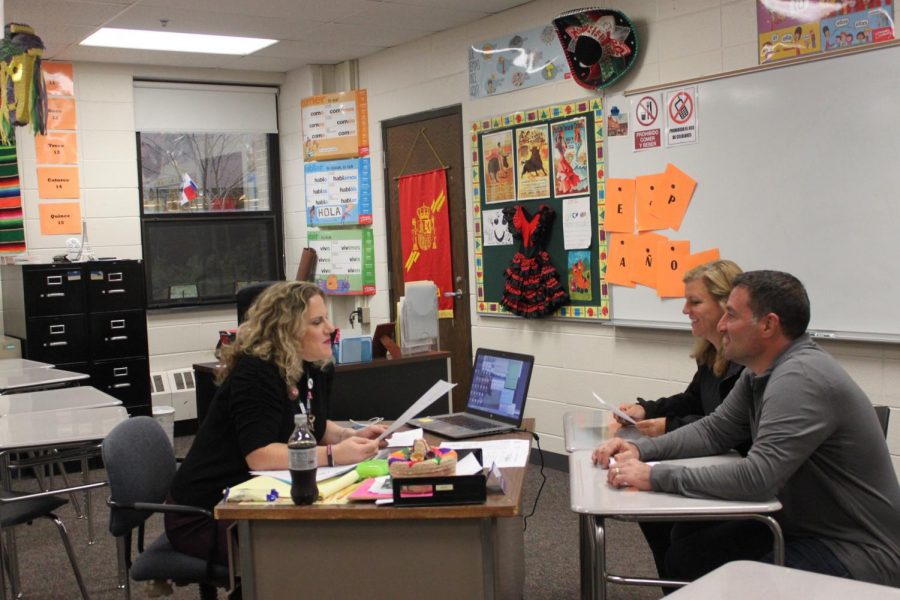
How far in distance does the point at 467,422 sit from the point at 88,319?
3895mm

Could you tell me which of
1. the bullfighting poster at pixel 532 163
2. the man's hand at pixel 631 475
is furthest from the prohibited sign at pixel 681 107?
the man's hand at pixel 631 475

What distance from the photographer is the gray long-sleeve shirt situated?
7.33 feet

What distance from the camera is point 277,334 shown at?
2816mm

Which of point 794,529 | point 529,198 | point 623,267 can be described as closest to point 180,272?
point 529,198

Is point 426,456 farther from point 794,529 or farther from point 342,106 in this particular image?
point 342,106

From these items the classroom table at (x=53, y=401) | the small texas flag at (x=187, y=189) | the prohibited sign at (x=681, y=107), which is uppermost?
the prohibited sign at (x=681, y=107)

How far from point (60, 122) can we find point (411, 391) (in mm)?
3747

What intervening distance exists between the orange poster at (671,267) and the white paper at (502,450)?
7.03ft

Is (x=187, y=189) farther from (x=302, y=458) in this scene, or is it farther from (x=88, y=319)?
(x=302, y=458)

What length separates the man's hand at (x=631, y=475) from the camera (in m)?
2.37

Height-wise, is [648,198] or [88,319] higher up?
[648,198]

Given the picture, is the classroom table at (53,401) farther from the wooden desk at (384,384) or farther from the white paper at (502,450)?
the white paper at (502,450)

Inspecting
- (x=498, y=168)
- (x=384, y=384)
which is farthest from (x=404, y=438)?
(x=498, y=168)

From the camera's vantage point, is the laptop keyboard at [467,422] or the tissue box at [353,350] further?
the tissue box at [353,350]
